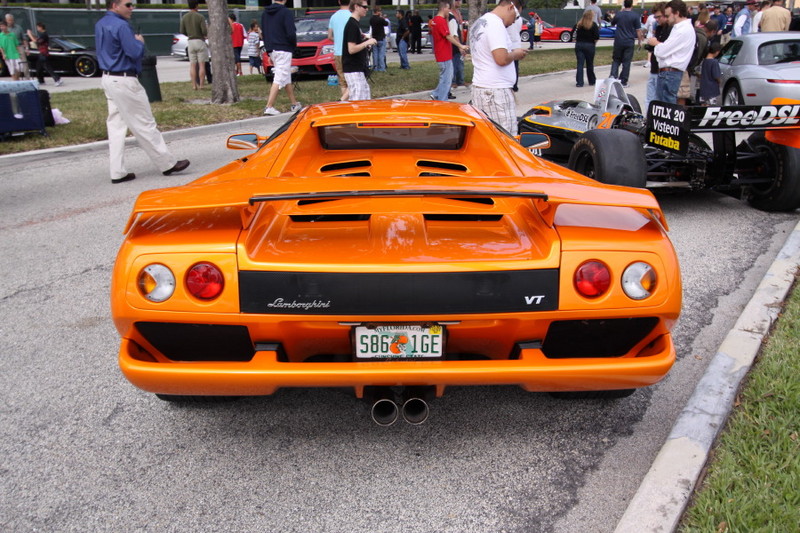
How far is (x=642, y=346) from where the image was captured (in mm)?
2605

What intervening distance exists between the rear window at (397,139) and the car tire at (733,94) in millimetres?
9409

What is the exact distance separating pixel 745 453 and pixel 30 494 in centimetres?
263

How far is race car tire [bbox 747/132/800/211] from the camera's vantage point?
5809 mm

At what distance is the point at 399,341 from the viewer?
2424 millimetres

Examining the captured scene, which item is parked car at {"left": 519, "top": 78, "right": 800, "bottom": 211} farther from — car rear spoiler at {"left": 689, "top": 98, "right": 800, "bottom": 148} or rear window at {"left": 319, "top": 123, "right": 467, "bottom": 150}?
rear window at {"left": 319, "top": 123, "right": 467, "bottom": 150}

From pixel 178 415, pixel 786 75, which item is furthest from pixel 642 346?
pixel 786 75

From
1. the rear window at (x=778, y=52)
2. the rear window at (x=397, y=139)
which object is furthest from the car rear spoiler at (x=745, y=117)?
the rear window at (x=778, y=52)

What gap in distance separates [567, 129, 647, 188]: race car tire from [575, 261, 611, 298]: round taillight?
111 inches

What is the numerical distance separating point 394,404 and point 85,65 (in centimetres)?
2063

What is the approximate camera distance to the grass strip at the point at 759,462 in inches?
88.1

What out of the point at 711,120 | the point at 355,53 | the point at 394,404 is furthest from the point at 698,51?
the point at 394,404

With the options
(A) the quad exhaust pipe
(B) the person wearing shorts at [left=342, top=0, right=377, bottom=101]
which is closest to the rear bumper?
(A) the quad exhaust pipe

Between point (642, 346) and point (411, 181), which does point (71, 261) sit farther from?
point (642, 346)

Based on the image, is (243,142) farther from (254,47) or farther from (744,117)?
(254,47)
